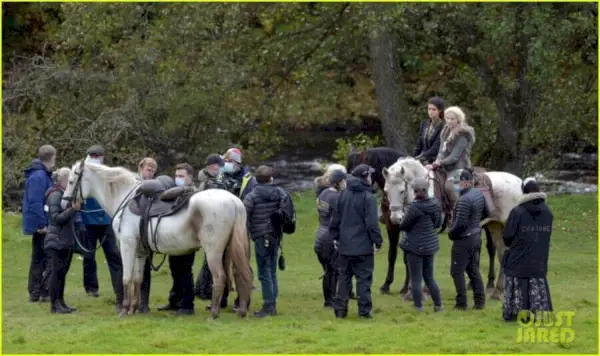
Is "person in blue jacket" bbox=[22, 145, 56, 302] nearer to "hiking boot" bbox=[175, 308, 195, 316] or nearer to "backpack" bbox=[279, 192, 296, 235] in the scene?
"hiking boot" bbox=[175, 308, 195, 316]

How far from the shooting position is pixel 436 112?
15422 mm

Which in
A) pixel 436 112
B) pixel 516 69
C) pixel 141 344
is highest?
pixel 516 69

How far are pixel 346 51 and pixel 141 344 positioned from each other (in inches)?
556

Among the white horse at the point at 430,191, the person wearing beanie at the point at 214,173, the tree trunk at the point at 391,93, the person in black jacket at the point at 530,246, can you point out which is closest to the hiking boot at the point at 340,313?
the white horse at the point at 430,191

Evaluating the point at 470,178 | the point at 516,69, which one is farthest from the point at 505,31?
the point at 470,178

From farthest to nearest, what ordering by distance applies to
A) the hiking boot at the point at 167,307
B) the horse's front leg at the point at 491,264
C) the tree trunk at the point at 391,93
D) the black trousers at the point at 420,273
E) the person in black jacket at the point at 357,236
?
the tree trunk at the point at 391,93, the horse's front leg at the point at 491,264, the hiking boot at the point at 167,307, the black trousers at the point at 420,273, the person in black jacket at the point at 357,236

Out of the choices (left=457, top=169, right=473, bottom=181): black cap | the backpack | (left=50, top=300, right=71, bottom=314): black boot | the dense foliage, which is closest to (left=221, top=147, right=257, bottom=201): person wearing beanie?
the backpack

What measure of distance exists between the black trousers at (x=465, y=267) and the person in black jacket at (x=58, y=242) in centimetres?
446

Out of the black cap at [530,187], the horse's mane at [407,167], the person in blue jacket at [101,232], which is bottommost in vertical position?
the person in blue jacket at [101,232]

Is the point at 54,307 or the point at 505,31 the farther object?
the point at 505,31

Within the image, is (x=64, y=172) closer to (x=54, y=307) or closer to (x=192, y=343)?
(x=54, y=307)

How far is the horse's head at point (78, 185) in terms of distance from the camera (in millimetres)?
14180

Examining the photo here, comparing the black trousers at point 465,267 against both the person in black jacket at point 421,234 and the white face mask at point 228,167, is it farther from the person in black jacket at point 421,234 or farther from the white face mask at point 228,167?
the white face mask at point 228,167

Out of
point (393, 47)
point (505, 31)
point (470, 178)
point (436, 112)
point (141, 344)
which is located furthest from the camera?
point (393, 47)
